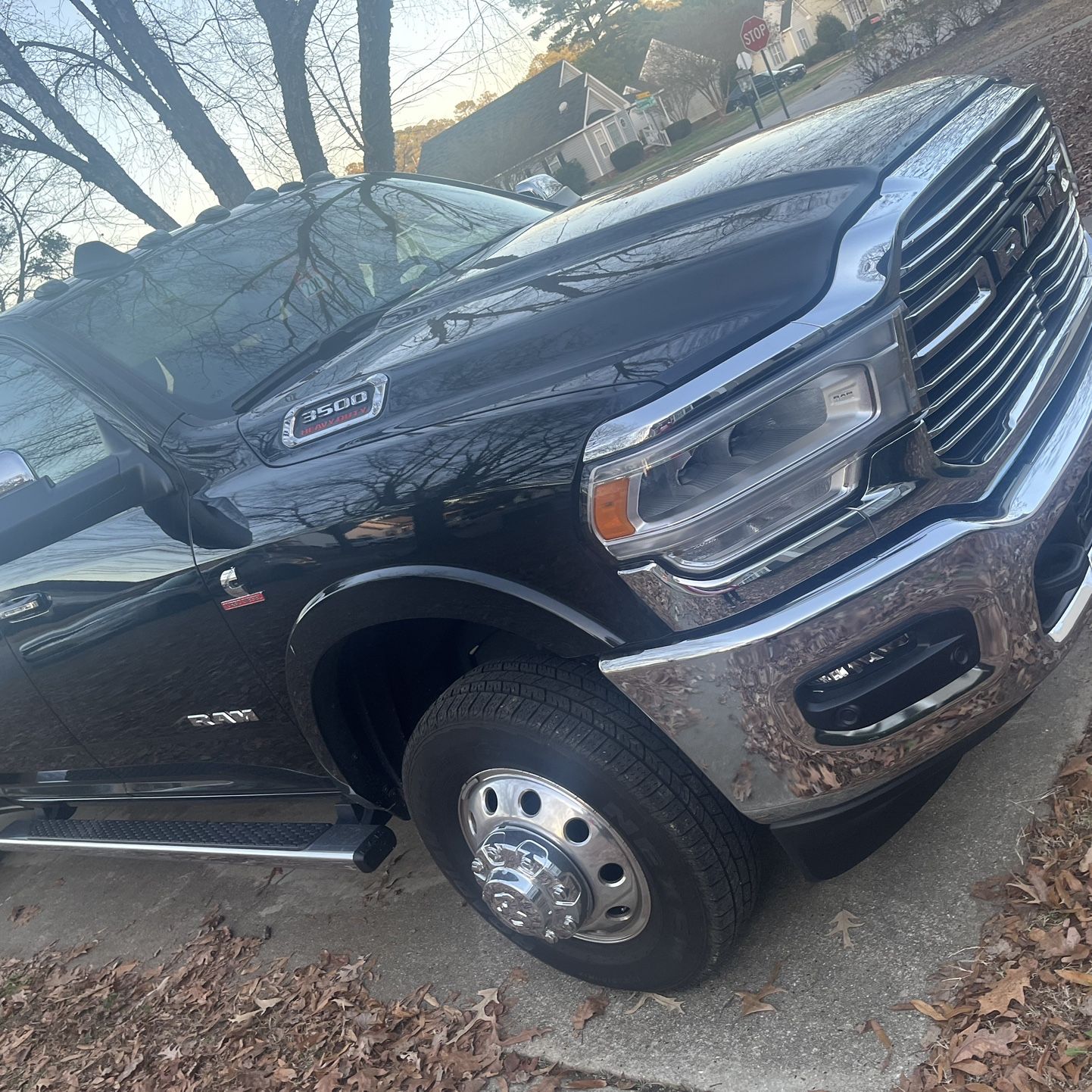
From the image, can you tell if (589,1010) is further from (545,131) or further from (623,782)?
(545,131)

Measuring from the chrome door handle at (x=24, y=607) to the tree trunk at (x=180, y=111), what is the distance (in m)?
7.29

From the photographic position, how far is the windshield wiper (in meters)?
2.86

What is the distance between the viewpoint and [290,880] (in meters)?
3.91

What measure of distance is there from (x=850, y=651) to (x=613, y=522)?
492 millimetres

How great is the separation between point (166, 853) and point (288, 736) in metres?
0.81

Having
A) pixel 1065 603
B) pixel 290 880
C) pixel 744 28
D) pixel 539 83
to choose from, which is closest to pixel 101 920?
pixel 290 880

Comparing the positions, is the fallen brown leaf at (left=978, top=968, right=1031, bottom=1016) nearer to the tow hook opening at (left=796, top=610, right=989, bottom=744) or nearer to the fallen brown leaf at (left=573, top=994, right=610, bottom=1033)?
the tow hook opening at (left=796, top=610, right=989, bottom=744)

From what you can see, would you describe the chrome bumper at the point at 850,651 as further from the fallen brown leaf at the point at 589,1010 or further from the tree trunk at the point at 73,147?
the tree trunk at the point at 73,147

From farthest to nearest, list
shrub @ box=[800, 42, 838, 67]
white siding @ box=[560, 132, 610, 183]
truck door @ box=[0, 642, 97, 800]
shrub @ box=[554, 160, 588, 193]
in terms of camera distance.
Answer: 1. white siding @ box=[560, 132, 610, 183]
2. shrub @ box=[800, 42, 838, 67]
3. shrub @ box=[554, 160, 588, 193]
4. truck door @ box=[0, 642, 97, 800]

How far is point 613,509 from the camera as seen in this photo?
197 centimetres

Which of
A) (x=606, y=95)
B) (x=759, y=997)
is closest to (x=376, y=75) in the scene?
(x=759, y=997)

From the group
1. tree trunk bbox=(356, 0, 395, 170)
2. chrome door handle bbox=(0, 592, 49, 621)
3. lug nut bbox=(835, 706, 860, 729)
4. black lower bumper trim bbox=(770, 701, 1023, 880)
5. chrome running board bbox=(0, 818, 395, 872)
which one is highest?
tree trunk bbox=(356, 0, 395, 170)

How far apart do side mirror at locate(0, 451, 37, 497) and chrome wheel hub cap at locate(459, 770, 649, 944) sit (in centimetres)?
137

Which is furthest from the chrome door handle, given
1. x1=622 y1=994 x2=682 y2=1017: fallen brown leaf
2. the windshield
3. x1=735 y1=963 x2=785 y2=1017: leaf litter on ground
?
x1=735 y1=963 x2=785 y2=1017: leaf litter on ground
